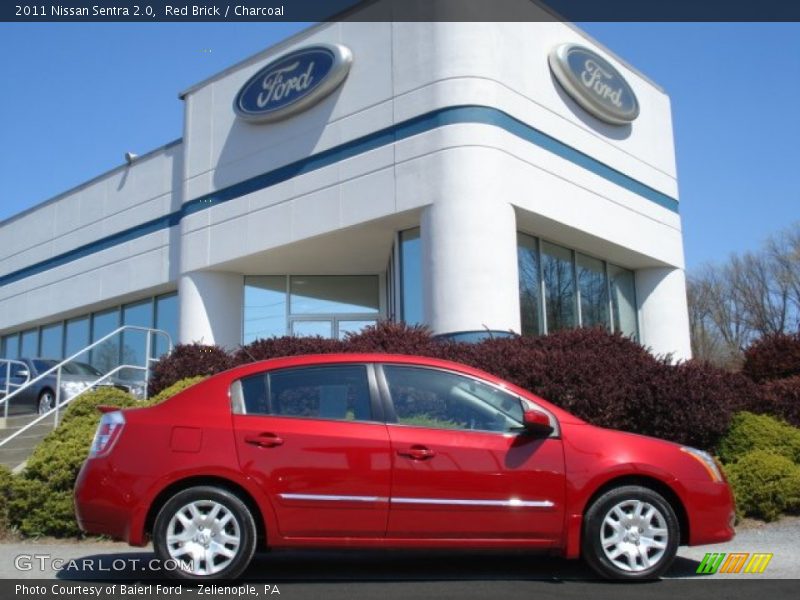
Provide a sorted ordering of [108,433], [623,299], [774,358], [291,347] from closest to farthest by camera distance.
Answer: [108,433] < [291,347] < [774,358] < [623,299]

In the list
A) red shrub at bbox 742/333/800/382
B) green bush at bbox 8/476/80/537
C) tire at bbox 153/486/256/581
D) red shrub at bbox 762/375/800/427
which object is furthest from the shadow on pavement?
red shrub at bbox 742/333/800/382

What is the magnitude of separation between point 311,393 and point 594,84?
12.5 m

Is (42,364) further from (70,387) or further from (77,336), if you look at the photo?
(77,336)

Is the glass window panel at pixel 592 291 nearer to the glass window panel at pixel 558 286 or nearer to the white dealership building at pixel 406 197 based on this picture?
the white dealership building at pixel 406 197

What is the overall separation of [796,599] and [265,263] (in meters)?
13.4

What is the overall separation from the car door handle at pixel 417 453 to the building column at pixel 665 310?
13.5 meters

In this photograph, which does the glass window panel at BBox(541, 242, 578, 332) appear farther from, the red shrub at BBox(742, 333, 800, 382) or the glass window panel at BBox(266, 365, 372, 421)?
the glass window panel at BBox(266, 365, 372, 421)

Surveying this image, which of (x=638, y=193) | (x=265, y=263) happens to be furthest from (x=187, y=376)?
(x=638, y=193)

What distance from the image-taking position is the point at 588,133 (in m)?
16.2

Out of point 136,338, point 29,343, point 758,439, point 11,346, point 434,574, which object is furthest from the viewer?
point 11,346

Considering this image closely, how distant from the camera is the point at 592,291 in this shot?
56.7 feet

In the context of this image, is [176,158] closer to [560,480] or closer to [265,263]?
[265,263]

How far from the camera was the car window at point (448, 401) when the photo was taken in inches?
228

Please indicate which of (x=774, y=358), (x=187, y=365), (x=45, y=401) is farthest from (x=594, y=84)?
(x=45, y=401)
